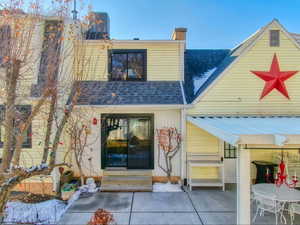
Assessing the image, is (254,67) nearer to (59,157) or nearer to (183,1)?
(183,1)

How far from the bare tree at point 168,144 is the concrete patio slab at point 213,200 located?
4.45ft

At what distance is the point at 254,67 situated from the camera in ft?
26.2

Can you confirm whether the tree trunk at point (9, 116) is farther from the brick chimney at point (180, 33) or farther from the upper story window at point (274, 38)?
the upper story window at point (274, 38)

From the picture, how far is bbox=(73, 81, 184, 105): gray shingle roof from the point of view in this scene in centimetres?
816

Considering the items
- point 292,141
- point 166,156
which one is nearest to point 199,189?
point 166,156

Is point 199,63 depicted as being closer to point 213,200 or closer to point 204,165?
point 204,165

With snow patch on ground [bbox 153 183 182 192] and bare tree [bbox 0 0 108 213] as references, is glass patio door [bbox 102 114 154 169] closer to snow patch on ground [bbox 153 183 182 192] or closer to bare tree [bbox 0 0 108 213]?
snow patch on ground [bbox 153 183 182 192]

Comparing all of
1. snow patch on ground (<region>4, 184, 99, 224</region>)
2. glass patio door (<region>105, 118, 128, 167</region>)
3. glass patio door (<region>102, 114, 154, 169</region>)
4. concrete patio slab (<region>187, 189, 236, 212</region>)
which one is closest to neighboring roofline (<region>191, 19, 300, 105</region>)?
Answer: glass patio door (<region>102, 114, 154, 169</region>)

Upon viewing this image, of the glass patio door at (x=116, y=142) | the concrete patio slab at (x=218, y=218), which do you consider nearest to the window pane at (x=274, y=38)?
the concrete patio slab at (x=218, y=218)

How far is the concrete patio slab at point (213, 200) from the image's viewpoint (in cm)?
603

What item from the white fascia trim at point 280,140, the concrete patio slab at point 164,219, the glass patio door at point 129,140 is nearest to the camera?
the white fascia trim at point 280,140

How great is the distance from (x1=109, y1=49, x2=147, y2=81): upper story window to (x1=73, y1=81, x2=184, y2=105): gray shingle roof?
0.26m

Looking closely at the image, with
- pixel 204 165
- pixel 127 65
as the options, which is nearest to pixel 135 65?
pixel 127 65

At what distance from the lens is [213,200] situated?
6625 millimetres
